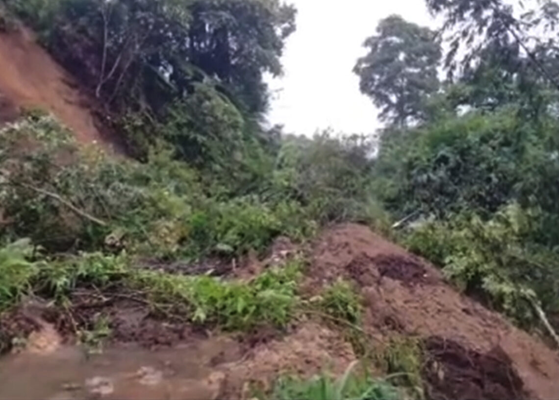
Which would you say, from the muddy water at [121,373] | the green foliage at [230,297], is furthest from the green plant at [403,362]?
the muddy water at [121,373]

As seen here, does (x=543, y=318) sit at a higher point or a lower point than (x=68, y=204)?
lower

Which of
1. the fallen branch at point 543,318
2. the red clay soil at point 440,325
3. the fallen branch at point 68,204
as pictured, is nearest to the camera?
the red clay soil at point 440,325

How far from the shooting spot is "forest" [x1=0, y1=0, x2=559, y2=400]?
965 centimetres

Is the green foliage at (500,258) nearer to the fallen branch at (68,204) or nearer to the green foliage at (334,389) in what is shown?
the fallen branch at (68,204)

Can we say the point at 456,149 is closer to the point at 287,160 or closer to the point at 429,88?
the point at 287,160

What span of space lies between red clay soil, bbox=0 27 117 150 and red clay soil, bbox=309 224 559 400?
37.1 ft

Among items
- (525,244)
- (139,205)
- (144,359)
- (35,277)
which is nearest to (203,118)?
(139,205)

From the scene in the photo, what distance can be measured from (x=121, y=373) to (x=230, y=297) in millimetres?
1608

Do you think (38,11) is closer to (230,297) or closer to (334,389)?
(230,297)

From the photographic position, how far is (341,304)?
9.12 meters

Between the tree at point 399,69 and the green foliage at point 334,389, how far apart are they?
83.3 feet

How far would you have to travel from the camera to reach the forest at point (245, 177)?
965 centimetres

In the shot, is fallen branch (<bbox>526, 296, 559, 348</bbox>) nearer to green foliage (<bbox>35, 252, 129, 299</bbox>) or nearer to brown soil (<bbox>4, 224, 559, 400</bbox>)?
brown soil (<bbox>4, 224, 559, 400</bbox>)

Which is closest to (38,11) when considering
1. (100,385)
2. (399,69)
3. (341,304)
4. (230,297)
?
(399,69)
